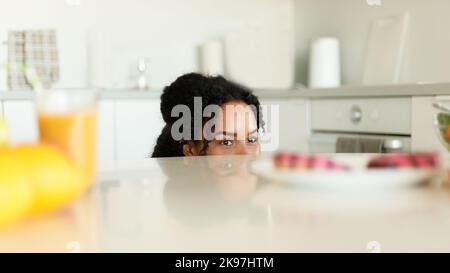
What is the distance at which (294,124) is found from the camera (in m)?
2.67

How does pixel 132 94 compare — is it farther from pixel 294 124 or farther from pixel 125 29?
pixel 294 124

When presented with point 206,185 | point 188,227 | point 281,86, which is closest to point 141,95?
point 281,86

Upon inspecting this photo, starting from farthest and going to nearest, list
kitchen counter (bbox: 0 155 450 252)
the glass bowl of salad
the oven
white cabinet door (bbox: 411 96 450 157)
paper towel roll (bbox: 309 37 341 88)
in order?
paper towel roll (bbox: 309 37 341 88) → the oven → white cabinet door (bbox: 411 96 450 157) → the glass bowl of salad → kitchen counter (bbox: 0 155 450 252)

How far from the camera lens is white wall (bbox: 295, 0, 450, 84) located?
249cm

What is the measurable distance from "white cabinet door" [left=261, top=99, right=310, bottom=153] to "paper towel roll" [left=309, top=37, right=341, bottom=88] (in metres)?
0.37

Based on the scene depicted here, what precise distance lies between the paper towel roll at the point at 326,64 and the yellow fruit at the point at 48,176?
2.63 meters

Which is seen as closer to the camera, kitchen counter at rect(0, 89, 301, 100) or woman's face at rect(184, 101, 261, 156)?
woman's face at rect(184, 101, 261, 156)

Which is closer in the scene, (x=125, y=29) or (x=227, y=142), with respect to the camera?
(x=227, y=142)

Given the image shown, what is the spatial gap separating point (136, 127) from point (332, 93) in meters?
0.86

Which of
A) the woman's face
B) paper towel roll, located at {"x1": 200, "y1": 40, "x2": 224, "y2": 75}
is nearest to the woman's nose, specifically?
the woman's face

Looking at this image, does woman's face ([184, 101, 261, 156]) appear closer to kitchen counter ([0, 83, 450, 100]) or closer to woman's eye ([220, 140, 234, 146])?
woman's eye ([220, 140, 234, 146])

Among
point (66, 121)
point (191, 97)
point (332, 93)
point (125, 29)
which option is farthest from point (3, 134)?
point (125, 29)

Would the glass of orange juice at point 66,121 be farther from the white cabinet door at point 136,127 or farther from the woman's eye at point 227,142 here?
the white cabinet door at point 136,127

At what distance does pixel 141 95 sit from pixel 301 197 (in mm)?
2019
